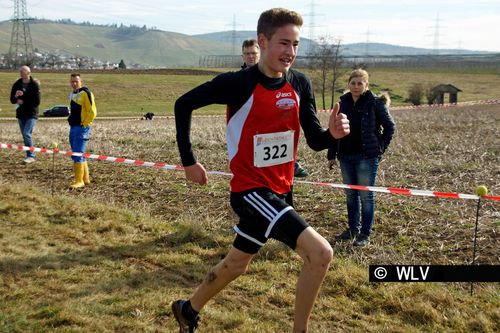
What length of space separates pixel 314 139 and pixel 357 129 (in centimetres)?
285

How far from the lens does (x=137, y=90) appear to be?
7000 cm

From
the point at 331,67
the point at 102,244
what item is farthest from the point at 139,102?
the point at 102,244

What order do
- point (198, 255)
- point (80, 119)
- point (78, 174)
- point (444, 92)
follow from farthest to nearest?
point (444, 92)
point (80, 119)
point (78, 174)
point (198, 255)

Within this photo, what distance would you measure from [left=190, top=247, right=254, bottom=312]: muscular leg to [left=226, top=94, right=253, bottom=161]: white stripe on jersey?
741 millimetres

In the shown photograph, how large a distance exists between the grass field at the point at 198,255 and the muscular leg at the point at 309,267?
74 centimetres

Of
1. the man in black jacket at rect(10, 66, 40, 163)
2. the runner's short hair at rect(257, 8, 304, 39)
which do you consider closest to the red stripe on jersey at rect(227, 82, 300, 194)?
the runner's short hair at rect(257, 8, 304, 39)

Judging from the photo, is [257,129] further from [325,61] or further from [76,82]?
[325,61]

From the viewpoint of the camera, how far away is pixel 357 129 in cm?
711

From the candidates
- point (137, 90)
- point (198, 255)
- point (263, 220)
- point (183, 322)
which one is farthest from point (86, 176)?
point (137, 90)

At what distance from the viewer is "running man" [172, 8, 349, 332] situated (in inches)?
155

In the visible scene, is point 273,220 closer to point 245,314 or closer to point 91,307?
point 245,314

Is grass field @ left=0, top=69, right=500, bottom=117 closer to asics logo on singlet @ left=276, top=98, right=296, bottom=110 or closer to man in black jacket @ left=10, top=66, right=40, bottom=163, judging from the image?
A: man in black jacket @ left=10, top=66, right=40, bottom=163

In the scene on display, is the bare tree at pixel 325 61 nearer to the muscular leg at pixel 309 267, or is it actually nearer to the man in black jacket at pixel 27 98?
the man in black jacket at pixel 27 98

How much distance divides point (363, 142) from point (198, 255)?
98.6 inches
